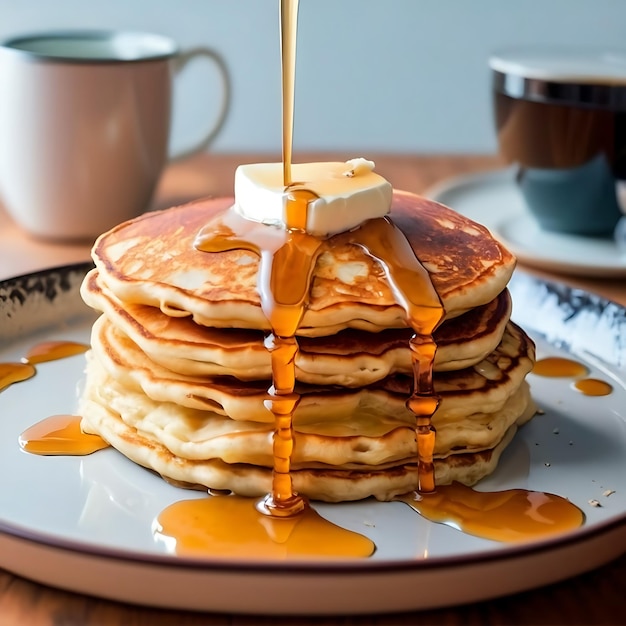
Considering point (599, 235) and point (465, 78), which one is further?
point (465, 78)

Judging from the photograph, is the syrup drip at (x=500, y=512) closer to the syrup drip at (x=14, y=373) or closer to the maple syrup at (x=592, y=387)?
the maple syrup at (x=592, y=387)

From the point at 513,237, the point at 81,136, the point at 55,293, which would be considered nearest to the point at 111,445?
the point at 55,293

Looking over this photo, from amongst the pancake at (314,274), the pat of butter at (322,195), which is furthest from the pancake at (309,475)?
the pat of butter at (322,195)

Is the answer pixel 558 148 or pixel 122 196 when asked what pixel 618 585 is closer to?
pixel 558 148

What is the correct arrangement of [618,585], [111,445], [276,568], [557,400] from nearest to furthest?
1. [276,568]
2. [618,585]
3. [111,445]
4. [557,400]

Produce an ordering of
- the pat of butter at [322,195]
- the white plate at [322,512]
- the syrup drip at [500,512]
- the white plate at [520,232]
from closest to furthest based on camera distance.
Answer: the white plate at [322,512] → the syrup drip at [500,512] → the pat of butter at [322,195] → the white plate at [520,232]

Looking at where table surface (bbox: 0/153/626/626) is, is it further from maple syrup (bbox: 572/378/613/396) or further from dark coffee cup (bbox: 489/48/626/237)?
dark coffee cup (bbox: 489/48/626/237)
